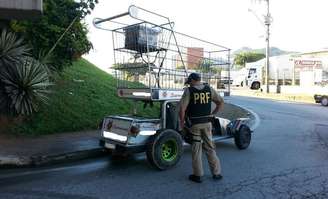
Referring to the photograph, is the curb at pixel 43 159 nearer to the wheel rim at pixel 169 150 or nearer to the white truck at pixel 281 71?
the wheel rim at pixel 169 150

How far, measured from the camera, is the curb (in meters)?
7.04

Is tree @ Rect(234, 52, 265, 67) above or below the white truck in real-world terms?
above

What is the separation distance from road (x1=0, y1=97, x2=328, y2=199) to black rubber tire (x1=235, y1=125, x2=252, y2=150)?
15 centimetres

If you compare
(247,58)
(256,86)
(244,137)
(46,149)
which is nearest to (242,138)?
(244,137)

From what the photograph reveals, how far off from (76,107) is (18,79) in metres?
3.06

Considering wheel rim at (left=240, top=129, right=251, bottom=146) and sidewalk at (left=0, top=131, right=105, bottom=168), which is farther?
wheel rim at (left=240, top=129, right=251, bottom=146)

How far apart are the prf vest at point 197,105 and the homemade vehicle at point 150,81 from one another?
0.40m

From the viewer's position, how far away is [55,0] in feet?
32.4

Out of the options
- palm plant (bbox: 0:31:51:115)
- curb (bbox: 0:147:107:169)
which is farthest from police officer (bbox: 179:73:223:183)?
palm plant (bbox: 0:31:51:115)

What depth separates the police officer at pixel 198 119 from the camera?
614 cm

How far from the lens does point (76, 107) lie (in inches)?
461

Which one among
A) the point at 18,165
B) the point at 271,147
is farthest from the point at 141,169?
the point at 271,147

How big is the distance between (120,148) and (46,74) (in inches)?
135

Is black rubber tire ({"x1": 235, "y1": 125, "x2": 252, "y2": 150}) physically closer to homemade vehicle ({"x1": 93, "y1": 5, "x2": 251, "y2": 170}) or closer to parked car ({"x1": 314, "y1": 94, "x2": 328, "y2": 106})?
homemade vehicle ({"x1": 93, "y1": 5, "x2": 251, "y2": 170})
